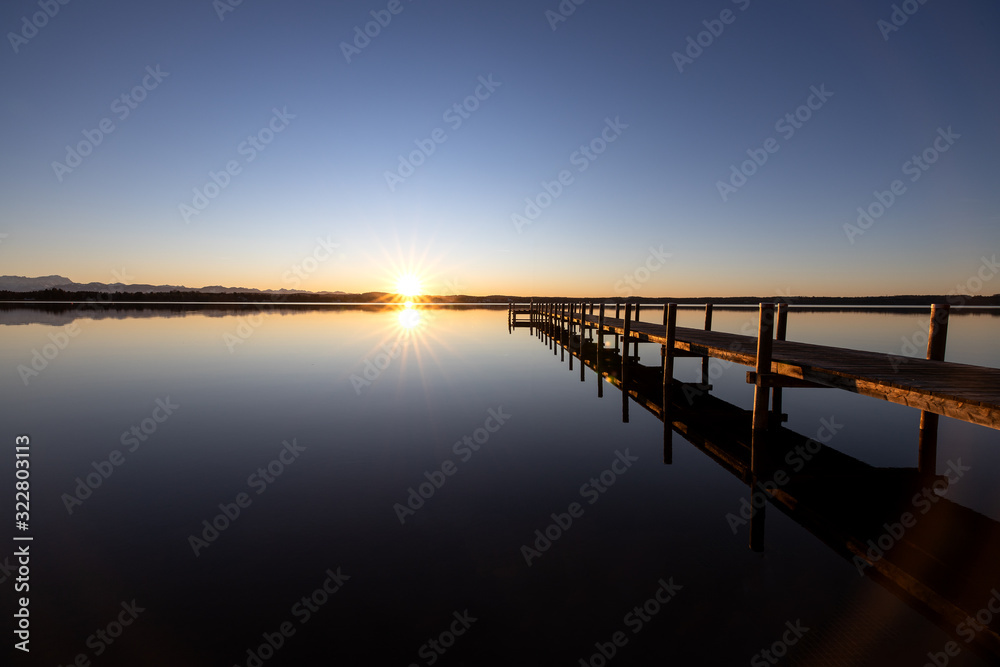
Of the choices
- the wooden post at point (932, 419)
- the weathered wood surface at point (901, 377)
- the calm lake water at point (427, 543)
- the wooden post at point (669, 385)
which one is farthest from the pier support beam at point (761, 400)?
the wooden post at point (932, 419)

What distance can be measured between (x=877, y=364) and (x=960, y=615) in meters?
5.06

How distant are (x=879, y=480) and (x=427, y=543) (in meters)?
6.96

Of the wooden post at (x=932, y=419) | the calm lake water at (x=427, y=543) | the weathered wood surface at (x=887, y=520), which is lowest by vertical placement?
the calm lake water at (x=427, y=543)

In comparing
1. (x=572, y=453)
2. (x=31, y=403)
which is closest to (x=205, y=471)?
(x=572, y=453)

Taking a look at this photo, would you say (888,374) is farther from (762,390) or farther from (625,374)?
(625,374)

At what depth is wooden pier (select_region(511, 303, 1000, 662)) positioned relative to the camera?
4.69 metres

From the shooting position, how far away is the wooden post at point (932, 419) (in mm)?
8219

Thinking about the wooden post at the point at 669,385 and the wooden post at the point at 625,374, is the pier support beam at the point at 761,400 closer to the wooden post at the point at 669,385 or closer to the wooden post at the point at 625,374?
the wooden post at the point at 669,385

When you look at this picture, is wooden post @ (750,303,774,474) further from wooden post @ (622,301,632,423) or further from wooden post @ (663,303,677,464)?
wooden post @ (622,301,632,423)

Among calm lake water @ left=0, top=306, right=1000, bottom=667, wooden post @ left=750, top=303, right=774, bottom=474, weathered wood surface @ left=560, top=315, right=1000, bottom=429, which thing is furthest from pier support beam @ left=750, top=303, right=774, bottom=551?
calm lake water @ left=0, top=306, right=1000, bottom=667

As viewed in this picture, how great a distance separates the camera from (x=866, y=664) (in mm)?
4281

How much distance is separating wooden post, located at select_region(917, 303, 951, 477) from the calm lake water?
657mm

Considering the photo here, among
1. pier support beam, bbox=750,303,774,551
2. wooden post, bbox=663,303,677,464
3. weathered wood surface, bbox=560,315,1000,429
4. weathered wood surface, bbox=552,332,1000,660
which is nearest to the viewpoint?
weathered wood surface, bbox=552,332,1000,660

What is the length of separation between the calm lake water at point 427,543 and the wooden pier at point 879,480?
0.88 ft
